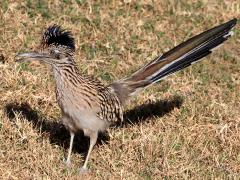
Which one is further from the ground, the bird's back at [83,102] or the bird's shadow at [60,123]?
the bird's back at [83,102]

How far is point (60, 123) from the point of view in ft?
26.2

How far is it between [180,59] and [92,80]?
1334 mm

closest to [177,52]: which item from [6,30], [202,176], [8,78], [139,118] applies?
[139,118]

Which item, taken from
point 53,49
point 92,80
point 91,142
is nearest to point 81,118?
point 91,142

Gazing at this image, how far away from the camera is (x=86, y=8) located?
10.6m

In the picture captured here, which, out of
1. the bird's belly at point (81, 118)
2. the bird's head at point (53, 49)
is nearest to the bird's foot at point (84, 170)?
the bird's belly at point (81, 118)

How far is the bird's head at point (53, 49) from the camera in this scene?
657 cm

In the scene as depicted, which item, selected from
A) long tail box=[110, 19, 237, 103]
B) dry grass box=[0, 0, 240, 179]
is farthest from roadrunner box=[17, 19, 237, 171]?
dry grass box=[0, 0, 240, 179]

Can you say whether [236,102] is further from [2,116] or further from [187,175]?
[2,116]

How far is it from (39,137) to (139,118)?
147 centimetres

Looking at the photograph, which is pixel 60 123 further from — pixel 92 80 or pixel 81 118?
pixel 81 118

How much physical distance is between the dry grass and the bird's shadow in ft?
0.05

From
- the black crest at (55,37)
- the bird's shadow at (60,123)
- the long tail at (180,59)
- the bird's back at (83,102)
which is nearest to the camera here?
the black crest at (55,37)

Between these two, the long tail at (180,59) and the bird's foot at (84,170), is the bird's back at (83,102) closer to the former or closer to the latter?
the bird's foot at (84,170)
